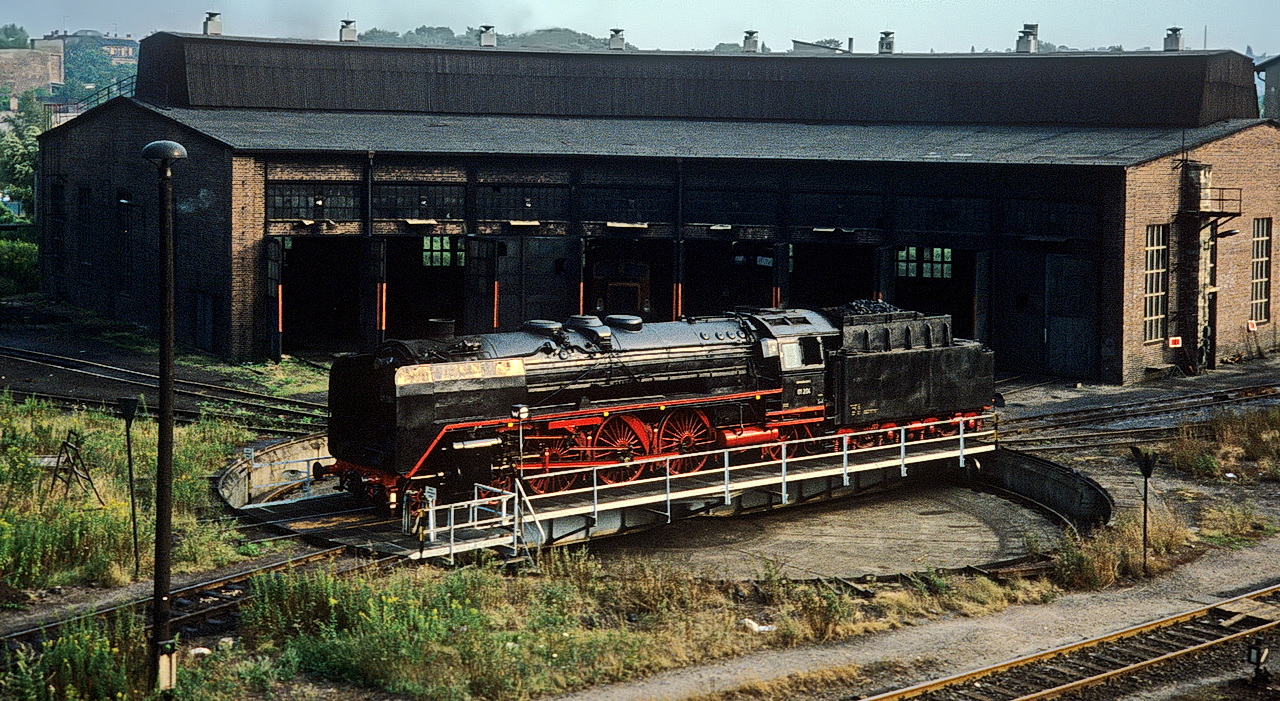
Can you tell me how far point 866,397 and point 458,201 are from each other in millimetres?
18470

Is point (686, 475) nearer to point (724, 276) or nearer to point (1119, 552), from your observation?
point (1119, 552)

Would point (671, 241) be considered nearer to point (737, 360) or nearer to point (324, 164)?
point (324, 164)

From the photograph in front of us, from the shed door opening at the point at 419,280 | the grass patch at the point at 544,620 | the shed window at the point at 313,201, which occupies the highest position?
the shed window at the point at 313,201

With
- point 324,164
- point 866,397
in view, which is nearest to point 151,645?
point 866,397

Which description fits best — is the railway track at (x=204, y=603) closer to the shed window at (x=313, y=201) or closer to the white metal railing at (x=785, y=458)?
the white metal railing at (x=785, y=458)

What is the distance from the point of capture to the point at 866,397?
87.7ft

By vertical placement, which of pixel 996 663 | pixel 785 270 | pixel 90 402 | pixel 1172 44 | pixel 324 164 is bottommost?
pixel 996 663

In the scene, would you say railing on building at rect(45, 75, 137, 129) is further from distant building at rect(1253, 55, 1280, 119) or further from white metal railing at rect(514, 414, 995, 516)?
distant building at rect(1253, 55, 1280, 119)

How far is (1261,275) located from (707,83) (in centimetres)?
1966

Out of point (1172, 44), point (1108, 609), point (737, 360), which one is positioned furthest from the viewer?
point (1172, 44)

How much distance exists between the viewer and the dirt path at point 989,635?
51.9ft

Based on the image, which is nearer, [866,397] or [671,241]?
[866,397]

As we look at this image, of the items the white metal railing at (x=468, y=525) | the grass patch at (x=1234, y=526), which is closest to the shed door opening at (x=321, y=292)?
the white metal railing at (x=468, y=525)

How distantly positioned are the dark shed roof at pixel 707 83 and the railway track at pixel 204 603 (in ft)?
94.6
